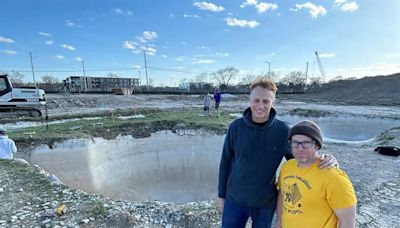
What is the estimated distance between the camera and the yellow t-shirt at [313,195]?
1510 mm

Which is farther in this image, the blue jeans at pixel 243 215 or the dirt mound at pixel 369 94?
the dirt mound at pixel 369 94

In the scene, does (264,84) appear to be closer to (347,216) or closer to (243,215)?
(347,216)

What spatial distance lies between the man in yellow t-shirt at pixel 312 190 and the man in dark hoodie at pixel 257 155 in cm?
21

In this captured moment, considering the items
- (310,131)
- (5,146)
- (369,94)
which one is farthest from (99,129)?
(369,94)

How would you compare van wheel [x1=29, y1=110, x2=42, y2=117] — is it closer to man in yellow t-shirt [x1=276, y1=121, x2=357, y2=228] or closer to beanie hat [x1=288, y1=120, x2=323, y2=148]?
man in yellow t-shirt [x1=276, y1=121, x2=357, y2=228]

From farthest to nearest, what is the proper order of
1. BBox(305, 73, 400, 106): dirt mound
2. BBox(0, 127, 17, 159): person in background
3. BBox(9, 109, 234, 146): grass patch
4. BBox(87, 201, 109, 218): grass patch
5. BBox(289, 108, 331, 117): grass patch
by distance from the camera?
BBox(305, 73, 400, 106): dirt mound < BBox(289, 108, 331, 117): grass patch < BBox(9, 109, 234, 146): grass patch < BBox(0, 127, 17, 159): person in background < BBox(87, 201, 109, 218): grass patch

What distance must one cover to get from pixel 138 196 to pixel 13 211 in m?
6.10

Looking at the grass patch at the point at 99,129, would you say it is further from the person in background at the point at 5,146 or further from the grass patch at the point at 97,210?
the grass patch at the point at 97,210

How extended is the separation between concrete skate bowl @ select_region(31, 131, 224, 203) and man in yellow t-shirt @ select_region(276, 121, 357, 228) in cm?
796

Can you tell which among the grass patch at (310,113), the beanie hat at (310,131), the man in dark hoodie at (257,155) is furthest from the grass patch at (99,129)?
the beanie hat at (310,131)

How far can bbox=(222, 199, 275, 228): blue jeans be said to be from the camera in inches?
85.4

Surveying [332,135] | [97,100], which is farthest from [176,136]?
[97,100]

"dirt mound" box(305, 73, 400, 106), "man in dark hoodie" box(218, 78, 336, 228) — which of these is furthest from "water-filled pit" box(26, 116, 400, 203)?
"dirt mound" box(305, 73, 400, 106)

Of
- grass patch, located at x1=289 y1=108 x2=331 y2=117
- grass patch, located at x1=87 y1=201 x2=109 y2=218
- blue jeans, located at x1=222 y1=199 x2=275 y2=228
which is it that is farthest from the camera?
grass patch, located at x1=289 y1=108 x2=331 y2=117
